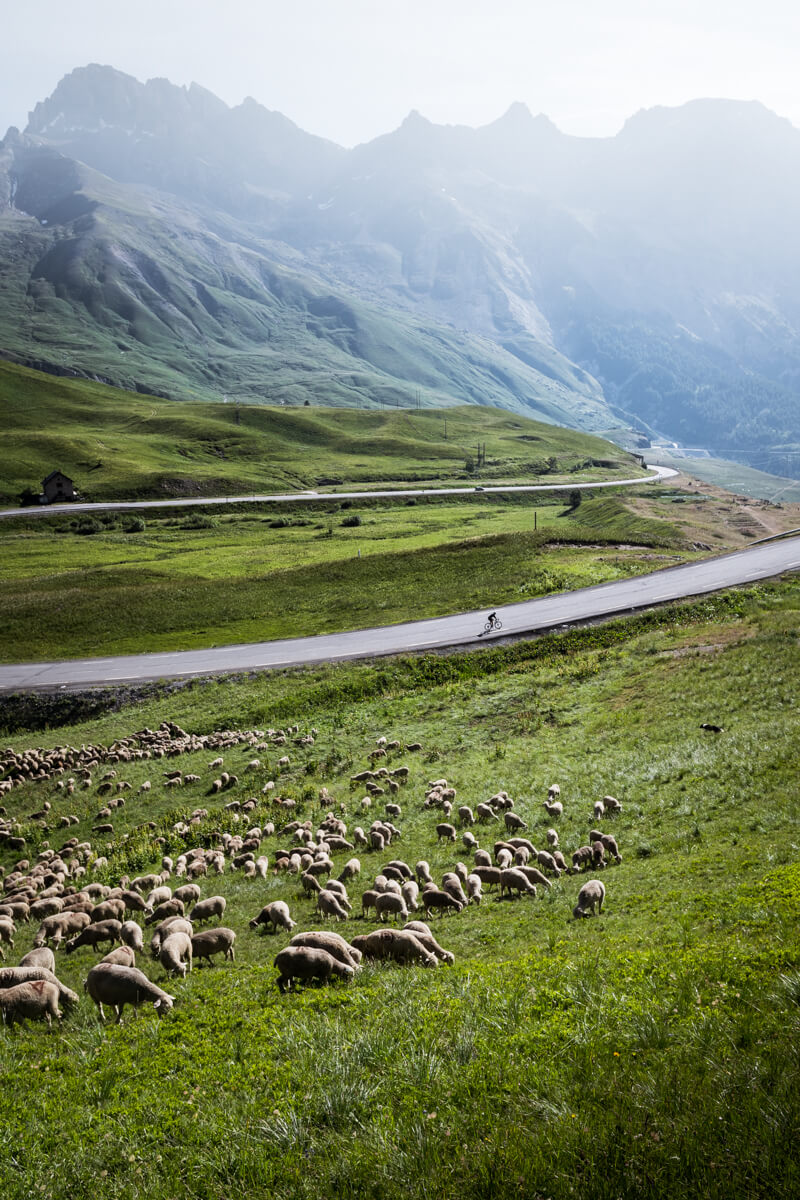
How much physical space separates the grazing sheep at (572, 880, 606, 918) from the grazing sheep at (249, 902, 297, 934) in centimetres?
719

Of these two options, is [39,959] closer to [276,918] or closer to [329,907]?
[276,918]

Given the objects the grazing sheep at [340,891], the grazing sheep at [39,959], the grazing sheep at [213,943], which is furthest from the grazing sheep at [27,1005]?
the grazing sheep at [340,891]

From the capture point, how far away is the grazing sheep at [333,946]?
1333 centimetres

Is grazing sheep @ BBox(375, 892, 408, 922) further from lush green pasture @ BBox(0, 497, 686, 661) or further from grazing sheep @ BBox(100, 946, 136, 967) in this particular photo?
lush green pasture @ BBox(0, 497, 686, 661)

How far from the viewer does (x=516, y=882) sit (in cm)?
1741

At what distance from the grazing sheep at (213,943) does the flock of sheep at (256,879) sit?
29 millimetres

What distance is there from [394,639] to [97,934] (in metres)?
38.5

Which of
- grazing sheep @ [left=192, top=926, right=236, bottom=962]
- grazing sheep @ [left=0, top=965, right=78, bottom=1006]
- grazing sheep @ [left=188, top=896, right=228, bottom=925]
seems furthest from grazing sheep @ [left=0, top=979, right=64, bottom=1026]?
grazing sheep @ [left=188, top=896, right=228, bottom=925]

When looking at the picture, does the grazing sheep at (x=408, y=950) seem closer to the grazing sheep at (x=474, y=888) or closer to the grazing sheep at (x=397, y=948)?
the grazing sheep at (x=397, y=948)

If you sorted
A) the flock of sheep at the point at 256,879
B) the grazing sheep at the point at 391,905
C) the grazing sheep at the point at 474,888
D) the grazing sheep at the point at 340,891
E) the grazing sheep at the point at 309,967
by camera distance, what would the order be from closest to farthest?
the grazing sheep at the point at 309,967
the flock of sheep at the point at 256,879
the grazing sheep at the point at 391,905
the grazing sheep at the point at 474,888
the grazing sheep at the point at 340,891

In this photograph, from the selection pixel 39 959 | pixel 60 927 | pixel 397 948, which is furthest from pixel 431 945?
pixel 60 927

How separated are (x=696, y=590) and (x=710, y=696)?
91.5 feet

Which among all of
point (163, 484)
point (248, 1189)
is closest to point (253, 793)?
point (248, 1189)

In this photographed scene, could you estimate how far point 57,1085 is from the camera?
10062 millimetres
